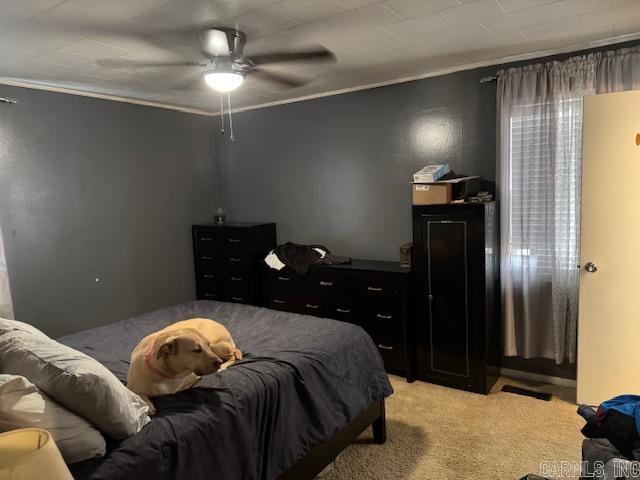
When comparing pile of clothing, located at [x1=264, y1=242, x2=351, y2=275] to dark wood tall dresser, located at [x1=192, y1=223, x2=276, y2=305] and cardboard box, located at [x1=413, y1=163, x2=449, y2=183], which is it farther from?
cardboard box, located at [x1=413, y1=163, x2=449, y2=183]

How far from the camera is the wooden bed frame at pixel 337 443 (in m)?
1.96

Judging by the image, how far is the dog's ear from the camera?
172 centimetres

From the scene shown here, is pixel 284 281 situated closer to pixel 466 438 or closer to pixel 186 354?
pixel 466 438

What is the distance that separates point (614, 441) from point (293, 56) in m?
2.61

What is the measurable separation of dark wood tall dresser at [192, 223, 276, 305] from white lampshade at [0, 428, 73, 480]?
3.24 metres

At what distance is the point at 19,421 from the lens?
1.25m

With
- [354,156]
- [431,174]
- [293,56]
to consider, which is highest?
[293,56]

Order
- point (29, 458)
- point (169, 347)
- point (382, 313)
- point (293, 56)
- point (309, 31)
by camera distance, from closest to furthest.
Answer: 1. point (29, 458)
2. point (169, 347)
3. point (309, 31)
4. point (293, 56)
5. point (382, 313)

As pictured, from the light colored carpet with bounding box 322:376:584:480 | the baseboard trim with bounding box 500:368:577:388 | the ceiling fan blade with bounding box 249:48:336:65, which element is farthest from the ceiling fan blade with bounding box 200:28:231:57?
the baseboard trim with bounding box 500:368:577:388

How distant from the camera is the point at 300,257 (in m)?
3.95

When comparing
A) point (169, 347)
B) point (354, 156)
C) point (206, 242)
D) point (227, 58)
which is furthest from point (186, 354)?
point (206, 242)

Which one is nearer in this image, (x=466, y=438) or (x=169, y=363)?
(x=169, y=363)

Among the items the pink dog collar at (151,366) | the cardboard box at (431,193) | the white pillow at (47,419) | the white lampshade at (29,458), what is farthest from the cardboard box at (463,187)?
the white lampshade at (29,458)

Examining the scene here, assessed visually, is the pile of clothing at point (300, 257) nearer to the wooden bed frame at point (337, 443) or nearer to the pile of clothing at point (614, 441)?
the wooden bed frame at point (337, 443)
